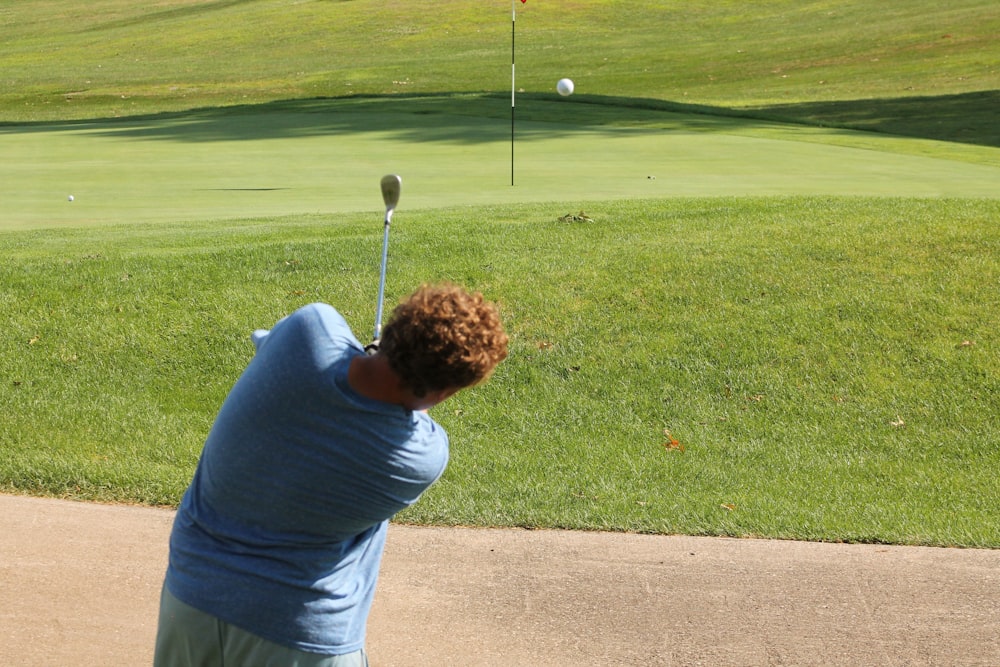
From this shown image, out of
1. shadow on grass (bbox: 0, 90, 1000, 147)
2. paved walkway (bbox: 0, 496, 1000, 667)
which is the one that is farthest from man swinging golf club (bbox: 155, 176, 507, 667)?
shadow on grass (bbox: 0, 90, 1000, 147)

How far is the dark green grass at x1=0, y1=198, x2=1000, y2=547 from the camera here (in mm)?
5801

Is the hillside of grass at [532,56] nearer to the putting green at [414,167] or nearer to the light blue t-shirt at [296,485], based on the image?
the putting green at [414,167]

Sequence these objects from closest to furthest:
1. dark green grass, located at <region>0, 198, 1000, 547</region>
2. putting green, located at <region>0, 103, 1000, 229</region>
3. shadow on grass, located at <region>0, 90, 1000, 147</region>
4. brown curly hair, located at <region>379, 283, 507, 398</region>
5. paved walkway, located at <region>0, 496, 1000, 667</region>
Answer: brown curly hair, located at <region>379, 283, 507, 398</region>, paved walkway, located at <region>0, 496, 1000, 667</region>, dark green grass, located at <region>0, 198, 1000, 547</region>, putting green, located at <region>0, 103, 1000, 229</region>, shadow on grass, located at <region>0, 90, 1000, 147</region>

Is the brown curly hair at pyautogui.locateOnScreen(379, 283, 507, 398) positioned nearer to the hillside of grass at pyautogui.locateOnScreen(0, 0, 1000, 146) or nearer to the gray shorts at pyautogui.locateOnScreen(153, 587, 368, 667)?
the gray shorts at pyautogui.locateOnScreen(153, 587, 368, 667)

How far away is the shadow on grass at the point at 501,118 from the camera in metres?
22.7

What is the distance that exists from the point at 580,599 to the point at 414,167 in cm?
1306

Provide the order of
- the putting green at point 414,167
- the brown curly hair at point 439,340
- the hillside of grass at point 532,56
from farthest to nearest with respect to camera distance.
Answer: the hillside of grass at point 532,56 → the putting green at point 414,167 → the brown curly hair at point 439,340

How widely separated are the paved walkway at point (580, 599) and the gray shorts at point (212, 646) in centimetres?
155

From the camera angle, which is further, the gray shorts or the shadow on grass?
the shadow on grass

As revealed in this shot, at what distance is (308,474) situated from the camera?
248 centimetres

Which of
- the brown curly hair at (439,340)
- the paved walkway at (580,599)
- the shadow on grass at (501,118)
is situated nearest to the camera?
the brown curly hair at (439,340)

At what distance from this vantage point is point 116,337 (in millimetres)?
7621

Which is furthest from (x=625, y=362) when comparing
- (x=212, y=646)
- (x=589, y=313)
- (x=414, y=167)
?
(x=414, y=167)

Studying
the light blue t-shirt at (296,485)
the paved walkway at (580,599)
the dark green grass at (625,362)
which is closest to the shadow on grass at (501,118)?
the dark green grass at (625,362)
